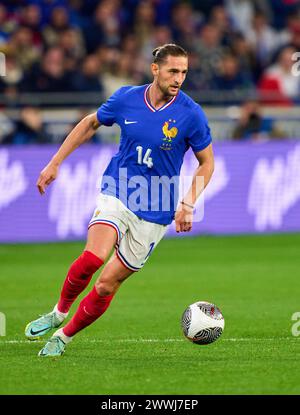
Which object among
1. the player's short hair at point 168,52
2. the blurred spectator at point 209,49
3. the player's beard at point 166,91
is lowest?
the player's beard at point 166,91

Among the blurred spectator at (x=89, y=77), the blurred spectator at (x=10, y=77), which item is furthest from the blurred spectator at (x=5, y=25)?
the blurred spectator at (x=89, y=77)

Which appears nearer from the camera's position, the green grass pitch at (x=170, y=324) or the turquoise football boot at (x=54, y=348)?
the green grass pitch at (x=170, y=324)

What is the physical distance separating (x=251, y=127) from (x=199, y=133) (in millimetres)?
10272

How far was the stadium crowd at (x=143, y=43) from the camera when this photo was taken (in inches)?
732

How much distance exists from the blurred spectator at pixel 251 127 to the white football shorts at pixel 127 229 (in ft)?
33.5

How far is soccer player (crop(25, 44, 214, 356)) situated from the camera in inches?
342

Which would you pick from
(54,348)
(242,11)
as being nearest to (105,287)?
(54,348)

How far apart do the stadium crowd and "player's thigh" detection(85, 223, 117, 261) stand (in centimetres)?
981

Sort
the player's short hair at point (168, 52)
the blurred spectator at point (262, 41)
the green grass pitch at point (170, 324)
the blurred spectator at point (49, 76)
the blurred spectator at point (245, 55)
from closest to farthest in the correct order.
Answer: the green grass pitch at point (170, 324) < the player's short hair at point (168, 52) < the blurred spectator at point (49, 76) < the blurred spectator at point (245, 55) < the blurred spectator at point (262, 41)

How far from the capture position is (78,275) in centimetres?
860

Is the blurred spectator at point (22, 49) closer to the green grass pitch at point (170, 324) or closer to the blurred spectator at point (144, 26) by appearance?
the blurred spectator at point (144, 26)

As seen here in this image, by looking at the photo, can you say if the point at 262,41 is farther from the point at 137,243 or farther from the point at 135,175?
the point at 137,243

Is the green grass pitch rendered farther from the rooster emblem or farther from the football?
the rooster emblem

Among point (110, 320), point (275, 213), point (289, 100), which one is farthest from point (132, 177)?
point (289, 100)
